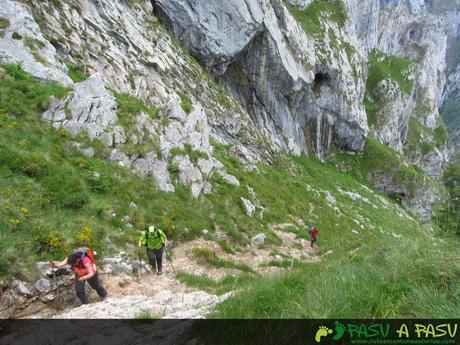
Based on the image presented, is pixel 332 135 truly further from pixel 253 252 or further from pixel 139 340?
pixel 139 340

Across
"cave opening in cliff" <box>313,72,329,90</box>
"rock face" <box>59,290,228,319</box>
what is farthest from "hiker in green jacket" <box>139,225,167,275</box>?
"cave opening in cliff" <box>313,72,329,90</box>

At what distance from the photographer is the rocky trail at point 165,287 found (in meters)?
7.81

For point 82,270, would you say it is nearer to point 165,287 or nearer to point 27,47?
point 165,287

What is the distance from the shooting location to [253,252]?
15297mm

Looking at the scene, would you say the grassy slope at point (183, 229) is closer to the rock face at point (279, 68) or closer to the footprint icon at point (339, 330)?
the footprint icon at point (339, 330)

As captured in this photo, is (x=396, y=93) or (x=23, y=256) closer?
(x=23, y=256)

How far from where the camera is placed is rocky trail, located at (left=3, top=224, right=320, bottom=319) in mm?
7809

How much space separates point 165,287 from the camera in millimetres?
10492

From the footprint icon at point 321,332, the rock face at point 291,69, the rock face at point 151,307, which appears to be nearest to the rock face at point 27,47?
the rock face at point 151,307

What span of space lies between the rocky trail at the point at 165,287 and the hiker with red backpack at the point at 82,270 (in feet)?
0.99

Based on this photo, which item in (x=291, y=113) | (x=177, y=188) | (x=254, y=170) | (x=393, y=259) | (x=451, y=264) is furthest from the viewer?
(x=291, y=113)

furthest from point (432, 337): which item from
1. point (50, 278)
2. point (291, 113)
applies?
point (291, 113)

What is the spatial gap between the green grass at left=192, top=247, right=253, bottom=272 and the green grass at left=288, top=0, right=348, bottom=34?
160ft

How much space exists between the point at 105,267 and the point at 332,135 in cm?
5614
